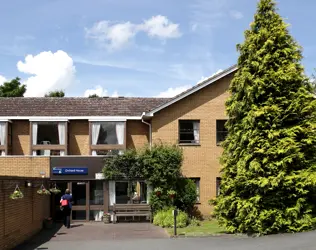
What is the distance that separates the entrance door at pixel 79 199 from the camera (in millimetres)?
23688

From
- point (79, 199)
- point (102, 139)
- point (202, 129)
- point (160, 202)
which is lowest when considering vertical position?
point (160, 202)

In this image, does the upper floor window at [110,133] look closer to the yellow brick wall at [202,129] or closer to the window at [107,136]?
the window at [107,136]

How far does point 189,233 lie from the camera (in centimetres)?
1744

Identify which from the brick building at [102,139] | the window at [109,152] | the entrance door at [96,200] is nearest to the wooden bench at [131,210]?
the brick building at [102,139]

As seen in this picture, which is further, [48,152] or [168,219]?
[48,152]

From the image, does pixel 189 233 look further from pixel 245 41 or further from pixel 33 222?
pixel 245 41

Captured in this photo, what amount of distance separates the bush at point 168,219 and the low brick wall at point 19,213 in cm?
537

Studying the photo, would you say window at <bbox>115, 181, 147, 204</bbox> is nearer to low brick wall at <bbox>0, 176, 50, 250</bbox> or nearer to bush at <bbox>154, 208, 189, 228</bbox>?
bush at <bbox>154, 208, 189, 228</bbox>

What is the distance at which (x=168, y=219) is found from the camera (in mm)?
20688

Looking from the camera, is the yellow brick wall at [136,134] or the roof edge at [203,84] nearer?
the roof edge at [203,84]

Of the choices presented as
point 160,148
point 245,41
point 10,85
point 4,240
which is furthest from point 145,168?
point 10,85

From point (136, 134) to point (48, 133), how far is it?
16.2 feet

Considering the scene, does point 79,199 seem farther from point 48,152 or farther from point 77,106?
point 77,106

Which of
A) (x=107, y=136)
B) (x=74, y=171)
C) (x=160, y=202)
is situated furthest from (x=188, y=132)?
(x=74, y=171)
